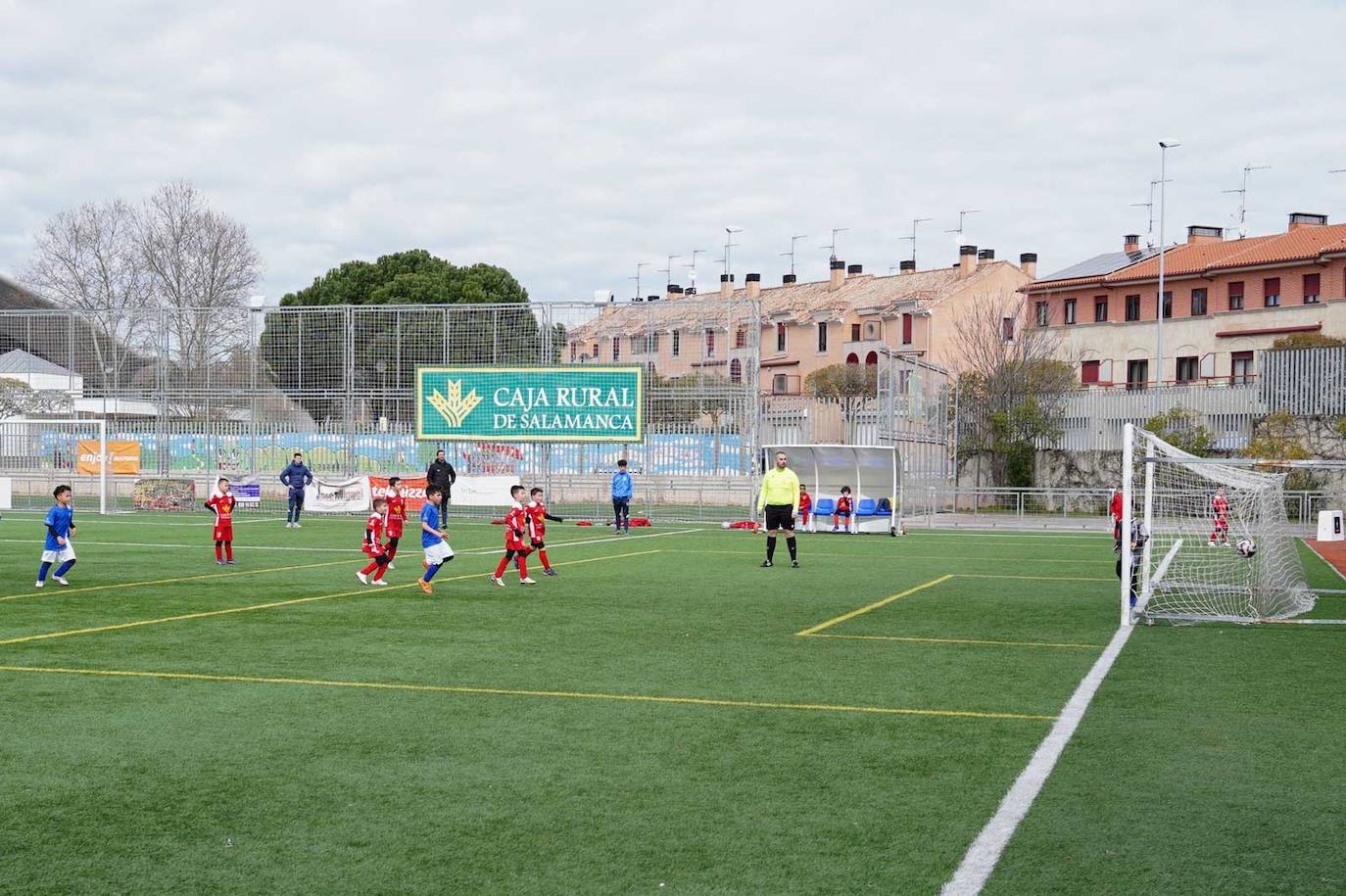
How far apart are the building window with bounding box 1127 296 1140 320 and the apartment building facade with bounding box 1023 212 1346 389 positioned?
0.05 meters

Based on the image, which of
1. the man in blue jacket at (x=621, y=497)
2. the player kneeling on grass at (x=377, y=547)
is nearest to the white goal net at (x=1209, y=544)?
the player kneeling on grass at (x=377, y=547)

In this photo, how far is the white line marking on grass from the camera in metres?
5.57

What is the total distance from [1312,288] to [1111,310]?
906cm

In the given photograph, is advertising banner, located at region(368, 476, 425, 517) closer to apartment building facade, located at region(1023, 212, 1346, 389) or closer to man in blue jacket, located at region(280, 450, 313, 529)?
man in blue jacket, located at region(280, 450, 313, 529)

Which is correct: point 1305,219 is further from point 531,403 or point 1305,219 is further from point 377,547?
point 377,547

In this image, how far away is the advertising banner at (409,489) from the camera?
35062mm

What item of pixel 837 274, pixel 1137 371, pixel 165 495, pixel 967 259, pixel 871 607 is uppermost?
pixel 837 274

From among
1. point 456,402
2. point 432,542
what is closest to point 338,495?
point 456,402

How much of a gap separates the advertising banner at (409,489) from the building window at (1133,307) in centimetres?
4014

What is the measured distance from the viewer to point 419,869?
5.68 meters

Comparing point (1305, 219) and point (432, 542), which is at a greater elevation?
point (1305, 219)

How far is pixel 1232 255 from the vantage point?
61906mm

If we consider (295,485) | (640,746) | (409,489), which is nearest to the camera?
(640,746)

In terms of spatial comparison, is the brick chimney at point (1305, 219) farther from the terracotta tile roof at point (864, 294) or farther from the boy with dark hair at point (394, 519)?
the boy with dark hair at point (394, 519)
